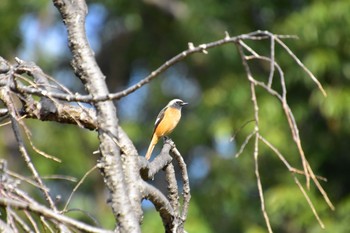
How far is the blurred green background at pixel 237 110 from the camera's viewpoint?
9.09m

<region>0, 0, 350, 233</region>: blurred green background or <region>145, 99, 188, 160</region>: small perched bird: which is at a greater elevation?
<region>0, 0, 350, 233</region>: blurred green background

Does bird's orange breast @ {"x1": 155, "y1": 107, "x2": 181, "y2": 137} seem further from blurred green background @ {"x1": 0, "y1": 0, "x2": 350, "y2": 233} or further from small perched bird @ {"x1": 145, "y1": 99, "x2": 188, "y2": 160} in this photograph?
blurred green background @ {"x1": 0, "y1": 0, "x2": 350, "y2": 233}

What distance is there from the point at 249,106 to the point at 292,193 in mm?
1080

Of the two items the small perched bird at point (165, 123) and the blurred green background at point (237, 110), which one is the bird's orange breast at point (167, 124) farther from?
the blurred green background at point (237, 110)

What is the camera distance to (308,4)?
945 cm

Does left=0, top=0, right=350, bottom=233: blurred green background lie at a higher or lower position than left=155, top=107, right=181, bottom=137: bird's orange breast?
higher

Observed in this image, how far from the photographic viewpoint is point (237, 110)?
9.67m

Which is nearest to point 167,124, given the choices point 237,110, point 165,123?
point 165,123

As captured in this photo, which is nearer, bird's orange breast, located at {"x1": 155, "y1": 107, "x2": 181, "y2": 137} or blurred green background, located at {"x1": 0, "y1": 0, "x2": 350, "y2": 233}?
bird's orange breast, located at {"x1": 155, "y1": 107, "x2": 181, "y2": 137}

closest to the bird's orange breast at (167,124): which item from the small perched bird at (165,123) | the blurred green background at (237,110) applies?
the small perched bird at (165,123)

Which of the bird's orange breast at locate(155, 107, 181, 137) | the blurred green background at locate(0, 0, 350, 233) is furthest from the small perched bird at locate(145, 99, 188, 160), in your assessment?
the blurred green background at locate(0, 0, 350, 233)

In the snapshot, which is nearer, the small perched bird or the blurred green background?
the small perched bird

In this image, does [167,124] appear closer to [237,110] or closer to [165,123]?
[165,123]

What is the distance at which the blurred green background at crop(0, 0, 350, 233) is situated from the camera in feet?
29.8
